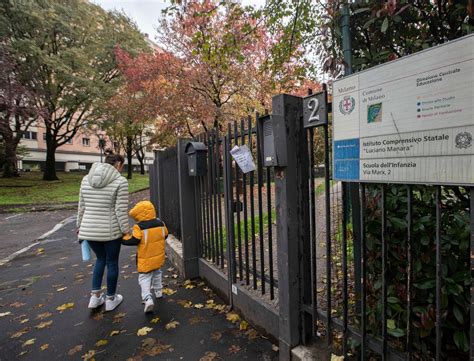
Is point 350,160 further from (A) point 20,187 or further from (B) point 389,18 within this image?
(A) point 20,187

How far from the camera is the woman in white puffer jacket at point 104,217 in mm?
3557

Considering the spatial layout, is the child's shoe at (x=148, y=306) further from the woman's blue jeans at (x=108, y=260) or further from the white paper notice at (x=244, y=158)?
the white paper notice at (x=244, y=158)

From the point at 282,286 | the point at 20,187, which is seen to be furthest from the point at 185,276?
the point at 20,187

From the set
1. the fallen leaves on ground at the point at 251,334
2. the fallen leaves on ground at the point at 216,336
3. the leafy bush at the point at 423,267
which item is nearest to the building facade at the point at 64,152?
the fallen leaves on ground at the point at 216,336

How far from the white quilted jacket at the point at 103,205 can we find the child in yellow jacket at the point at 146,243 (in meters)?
0.17

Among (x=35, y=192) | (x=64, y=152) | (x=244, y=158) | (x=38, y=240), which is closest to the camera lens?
(x=244, y=158)

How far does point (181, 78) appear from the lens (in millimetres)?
12969

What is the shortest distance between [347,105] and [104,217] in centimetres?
303

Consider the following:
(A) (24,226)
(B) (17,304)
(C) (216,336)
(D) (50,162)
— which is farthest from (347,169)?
(D) (50,162)

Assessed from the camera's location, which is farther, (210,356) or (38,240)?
(38,240)

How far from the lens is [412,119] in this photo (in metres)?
1.45

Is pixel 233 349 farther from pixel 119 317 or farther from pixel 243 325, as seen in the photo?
pixel 119 317

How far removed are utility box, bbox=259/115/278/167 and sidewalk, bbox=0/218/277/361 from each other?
1710 mm

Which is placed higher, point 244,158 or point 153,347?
point 244,158
